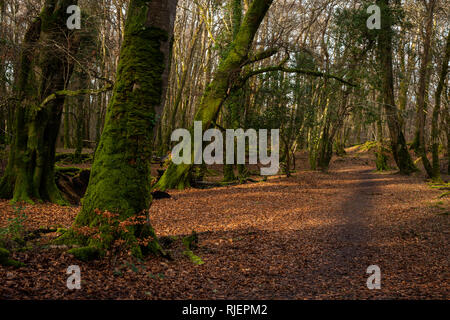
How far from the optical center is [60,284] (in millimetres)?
3838

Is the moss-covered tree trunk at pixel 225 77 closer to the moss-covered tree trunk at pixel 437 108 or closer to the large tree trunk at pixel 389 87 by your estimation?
the moss-covered tree trunk at pixel 437 108

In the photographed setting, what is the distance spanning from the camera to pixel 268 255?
638 cm

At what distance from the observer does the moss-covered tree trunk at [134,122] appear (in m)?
5.39

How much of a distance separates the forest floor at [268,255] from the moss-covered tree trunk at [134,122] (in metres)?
0.88

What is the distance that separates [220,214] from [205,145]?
594 centimetres

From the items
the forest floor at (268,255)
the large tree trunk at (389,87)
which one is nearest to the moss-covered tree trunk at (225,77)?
the forest floor at (268,255)

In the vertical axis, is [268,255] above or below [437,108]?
below

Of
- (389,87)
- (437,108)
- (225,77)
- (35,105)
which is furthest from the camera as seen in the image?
(389,87)

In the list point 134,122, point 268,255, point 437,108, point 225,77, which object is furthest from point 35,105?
point 437,108

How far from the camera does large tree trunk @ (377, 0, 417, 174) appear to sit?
19.9m

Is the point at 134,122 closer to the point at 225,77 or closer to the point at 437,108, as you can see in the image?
the point at 225,77

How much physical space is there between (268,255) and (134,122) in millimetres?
3365

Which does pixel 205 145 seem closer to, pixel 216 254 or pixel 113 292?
pixel 216 254

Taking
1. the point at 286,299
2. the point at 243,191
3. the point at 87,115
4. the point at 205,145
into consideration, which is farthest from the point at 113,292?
the point at 87,115
